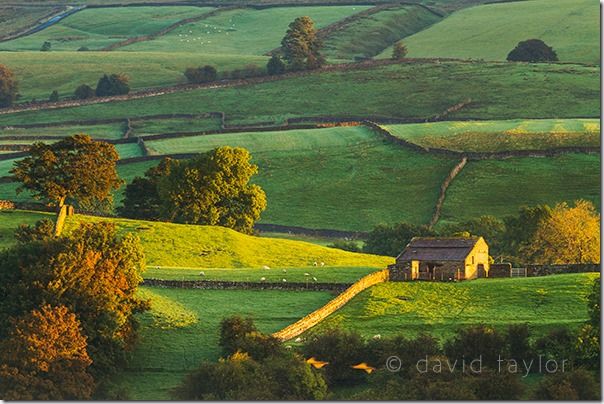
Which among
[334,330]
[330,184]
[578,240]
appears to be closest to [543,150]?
[330,184]

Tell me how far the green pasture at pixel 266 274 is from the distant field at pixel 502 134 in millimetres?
56381

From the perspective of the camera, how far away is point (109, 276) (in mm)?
87750

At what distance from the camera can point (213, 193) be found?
12712 cm

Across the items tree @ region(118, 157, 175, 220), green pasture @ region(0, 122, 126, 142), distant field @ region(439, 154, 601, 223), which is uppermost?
tree @ region(118, 157, 175, 220)

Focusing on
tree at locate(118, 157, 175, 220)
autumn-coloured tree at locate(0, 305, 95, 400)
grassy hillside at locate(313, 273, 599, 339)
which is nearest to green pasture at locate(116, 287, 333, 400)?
autumn-coloured tree at locate(0, 305, 95, 400)

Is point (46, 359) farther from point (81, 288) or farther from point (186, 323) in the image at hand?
point (186, 323)

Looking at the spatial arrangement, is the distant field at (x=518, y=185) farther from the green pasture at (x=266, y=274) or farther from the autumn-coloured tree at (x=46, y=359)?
the autumn-coloured tree at (x=46, y=359)

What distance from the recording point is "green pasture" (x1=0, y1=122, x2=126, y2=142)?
622 feet

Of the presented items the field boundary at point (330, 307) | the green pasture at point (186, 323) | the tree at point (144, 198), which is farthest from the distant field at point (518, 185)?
the green pasture at point (186, 323)

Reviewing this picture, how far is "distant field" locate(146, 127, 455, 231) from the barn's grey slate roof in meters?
33.7

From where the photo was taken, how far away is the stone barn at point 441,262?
101 m

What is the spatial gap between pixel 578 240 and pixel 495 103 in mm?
81608

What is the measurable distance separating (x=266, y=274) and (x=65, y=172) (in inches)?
1042

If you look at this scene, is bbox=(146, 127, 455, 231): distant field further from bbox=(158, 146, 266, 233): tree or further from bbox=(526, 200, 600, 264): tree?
bbox=(526, 200, 600, 264): tree
